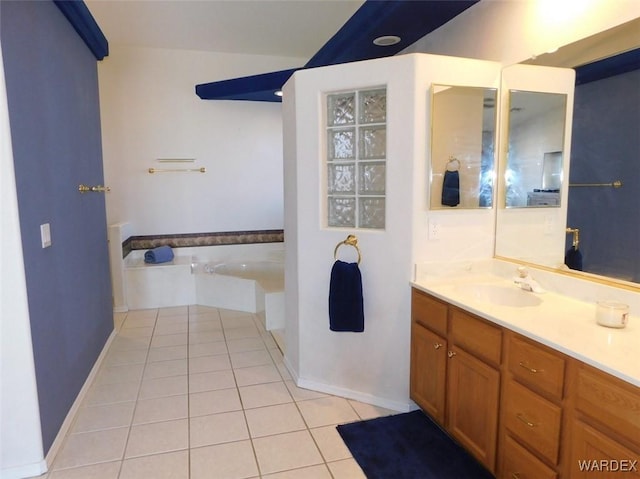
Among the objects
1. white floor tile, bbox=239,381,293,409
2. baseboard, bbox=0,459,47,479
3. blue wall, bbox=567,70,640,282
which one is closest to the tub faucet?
blue wall, bbox=567,70,640,282

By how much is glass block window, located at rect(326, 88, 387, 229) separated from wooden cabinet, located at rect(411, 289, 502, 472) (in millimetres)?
621

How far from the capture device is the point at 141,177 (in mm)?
4844

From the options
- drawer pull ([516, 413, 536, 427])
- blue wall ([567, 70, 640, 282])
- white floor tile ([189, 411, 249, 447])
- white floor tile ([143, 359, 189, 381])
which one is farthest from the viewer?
white floor tile ([143, 359, 189, 381])

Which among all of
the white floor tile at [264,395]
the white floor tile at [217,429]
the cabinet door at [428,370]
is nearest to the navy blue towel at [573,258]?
the cabinet door at [428,370]

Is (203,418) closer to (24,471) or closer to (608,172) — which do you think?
(24,471)

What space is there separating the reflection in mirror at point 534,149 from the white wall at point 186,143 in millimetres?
3368

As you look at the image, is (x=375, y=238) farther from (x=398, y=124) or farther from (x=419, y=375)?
(x=419, y=375)

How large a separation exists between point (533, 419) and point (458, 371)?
0.47 meters

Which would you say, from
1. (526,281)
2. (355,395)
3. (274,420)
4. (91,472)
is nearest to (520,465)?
(526,281)

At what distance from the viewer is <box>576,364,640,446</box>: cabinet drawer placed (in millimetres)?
1204

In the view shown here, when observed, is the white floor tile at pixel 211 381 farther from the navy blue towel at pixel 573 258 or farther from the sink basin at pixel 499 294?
the navy blue towel at pixel 573 258

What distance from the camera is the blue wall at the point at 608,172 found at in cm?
176

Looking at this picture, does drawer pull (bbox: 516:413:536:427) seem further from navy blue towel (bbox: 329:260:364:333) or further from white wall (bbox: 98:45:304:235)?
white wall (bbox: 98:45:304:235)

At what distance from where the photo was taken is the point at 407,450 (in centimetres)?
212
